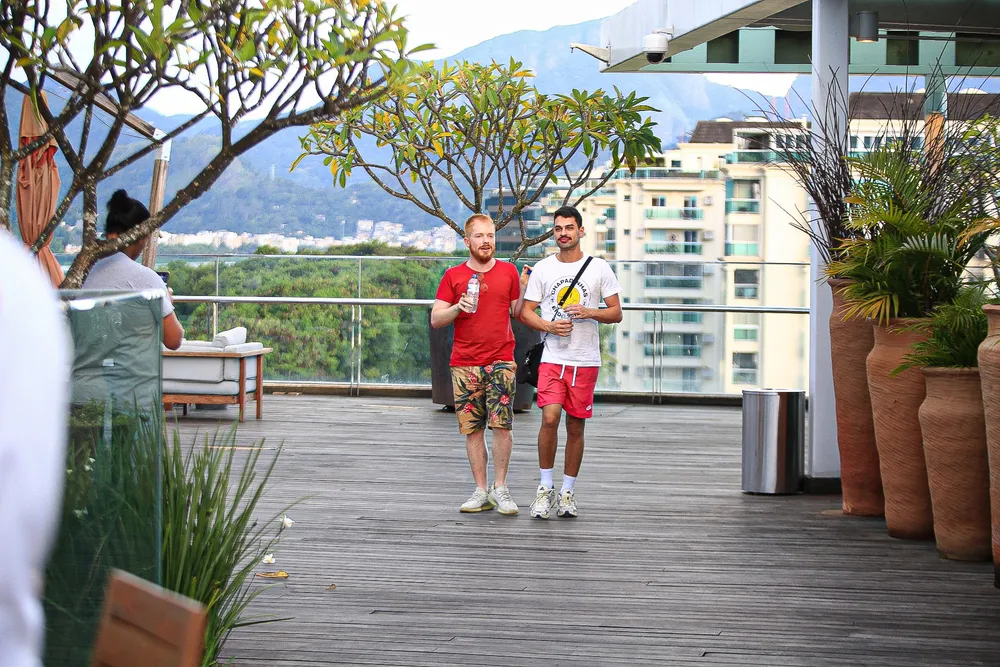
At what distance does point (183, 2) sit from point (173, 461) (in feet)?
4.96

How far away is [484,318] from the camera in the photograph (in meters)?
6.40

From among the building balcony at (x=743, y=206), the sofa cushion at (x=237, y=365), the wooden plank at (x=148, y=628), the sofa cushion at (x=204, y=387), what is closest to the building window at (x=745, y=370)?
the sofa cushion at (x=237, y=365)

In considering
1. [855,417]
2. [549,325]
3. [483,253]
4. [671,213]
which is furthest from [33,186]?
[671,213]

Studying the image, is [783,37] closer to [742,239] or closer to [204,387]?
[204,387]

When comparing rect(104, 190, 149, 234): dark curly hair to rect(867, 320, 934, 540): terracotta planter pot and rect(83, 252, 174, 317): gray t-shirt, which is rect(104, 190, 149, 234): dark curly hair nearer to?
rect(83, 252, 174, 317): gray t-shirt

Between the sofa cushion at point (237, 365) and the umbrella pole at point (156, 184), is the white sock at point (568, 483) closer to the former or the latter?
the sofa cushion at point (237, 365)

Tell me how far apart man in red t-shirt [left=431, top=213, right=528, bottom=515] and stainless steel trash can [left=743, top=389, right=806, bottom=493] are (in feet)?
5.60

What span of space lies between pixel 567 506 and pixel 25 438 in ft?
17.8

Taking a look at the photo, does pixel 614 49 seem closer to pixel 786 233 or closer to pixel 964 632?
pixel 964 632

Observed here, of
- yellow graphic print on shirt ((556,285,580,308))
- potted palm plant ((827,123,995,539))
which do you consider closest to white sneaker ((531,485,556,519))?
yellow graphic print on shirt ((556,285,580,308))

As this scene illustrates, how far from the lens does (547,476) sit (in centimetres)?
649

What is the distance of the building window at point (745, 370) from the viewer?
12656 mm

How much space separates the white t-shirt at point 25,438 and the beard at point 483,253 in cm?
520

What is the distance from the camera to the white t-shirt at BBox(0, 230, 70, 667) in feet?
3.76
